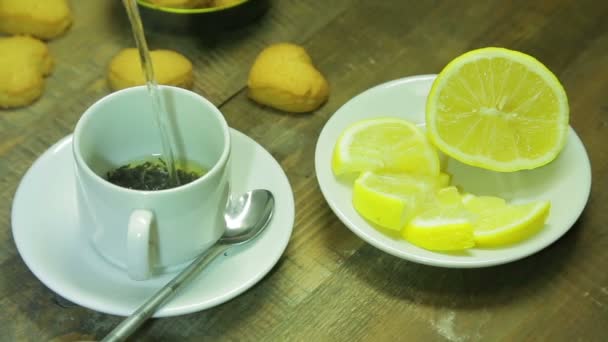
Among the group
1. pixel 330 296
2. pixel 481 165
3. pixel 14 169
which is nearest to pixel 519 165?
pixel 481 165

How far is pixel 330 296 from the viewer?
756 millimetres

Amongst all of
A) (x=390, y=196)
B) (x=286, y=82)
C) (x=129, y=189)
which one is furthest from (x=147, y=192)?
(x=286, y=82)

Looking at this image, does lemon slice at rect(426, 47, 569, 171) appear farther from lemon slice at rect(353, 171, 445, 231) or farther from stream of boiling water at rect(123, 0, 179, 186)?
stream of boiling water at rect(123, 0, 179, 186)

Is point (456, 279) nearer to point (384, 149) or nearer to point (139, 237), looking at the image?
point (384, 149)

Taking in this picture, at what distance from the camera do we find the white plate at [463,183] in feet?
2.36

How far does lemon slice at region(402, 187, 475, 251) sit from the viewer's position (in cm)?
71

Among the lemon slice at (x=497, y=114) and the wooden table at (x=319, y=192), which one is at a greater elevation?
the lemon slice at (x=497, y=114)

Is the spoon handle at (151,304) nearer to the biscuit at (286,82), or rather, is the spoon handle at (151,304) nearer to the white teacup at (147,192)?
the white teacup at (147,192)

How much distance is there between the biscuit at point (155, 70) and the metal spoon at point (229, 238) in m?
0.24

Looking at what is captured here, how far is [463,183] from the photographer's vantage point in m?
0.83

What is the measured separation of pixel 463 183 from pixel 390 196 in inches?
5.6

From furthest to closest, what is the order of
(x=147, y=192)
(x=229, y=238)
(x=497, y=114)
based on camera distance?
(x=497, y=114) → (x=229, y=238) → (x=147, y=192)

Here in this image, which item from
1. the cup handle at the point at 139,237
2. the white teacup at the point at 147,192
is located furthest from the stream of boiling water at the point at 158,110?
the cup handle at the point at 139,237

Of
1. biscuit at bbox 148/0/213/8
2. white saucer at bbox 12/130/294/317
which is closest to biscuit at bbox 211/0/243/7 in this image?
biscuit at bbox 148/0/213/8
